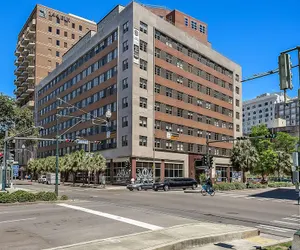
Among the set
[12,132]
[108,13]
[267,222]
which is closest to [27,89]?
[108,13]

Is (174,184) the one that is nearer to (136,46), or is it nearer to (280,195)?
(280,195)

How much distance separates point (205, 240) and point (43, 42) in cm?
10233

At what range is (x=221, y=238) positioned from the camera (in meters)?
10.9

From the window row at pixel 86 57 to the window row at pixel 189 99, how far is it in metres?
12.3

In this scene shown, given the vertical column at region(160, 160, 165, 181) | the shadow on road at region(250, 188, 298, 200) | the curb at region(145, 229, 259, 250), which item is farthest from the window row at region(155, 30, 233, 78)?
the curb at region(145, 229, 259, 250)

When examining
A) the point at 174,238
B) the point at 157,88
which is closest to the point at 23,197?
the point at 174,238

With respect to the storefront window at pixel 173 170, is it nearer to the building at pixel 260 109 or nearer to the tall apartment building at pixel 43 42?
the tall apartment building at pixel 43 42

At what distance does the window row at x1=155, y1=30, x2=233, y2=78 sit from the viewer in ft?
211

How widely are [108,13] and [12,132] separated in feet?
99.5

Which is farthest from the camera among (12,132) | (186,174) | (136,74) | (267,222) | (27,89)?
(27,89)

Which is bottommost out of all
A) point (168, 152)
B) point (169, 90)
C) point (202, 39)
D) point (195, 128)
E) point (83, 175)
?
point (83, 175)

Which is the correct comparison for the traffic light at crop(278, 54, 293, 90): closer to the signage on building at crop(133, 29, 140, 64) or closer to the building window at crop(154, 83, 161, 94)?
the signage on building at crop(133, 29, 140, 64)

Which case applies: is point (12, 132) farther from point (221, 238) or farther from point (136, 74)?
point (221, 238)

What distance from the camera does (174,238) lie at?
34.8ft
